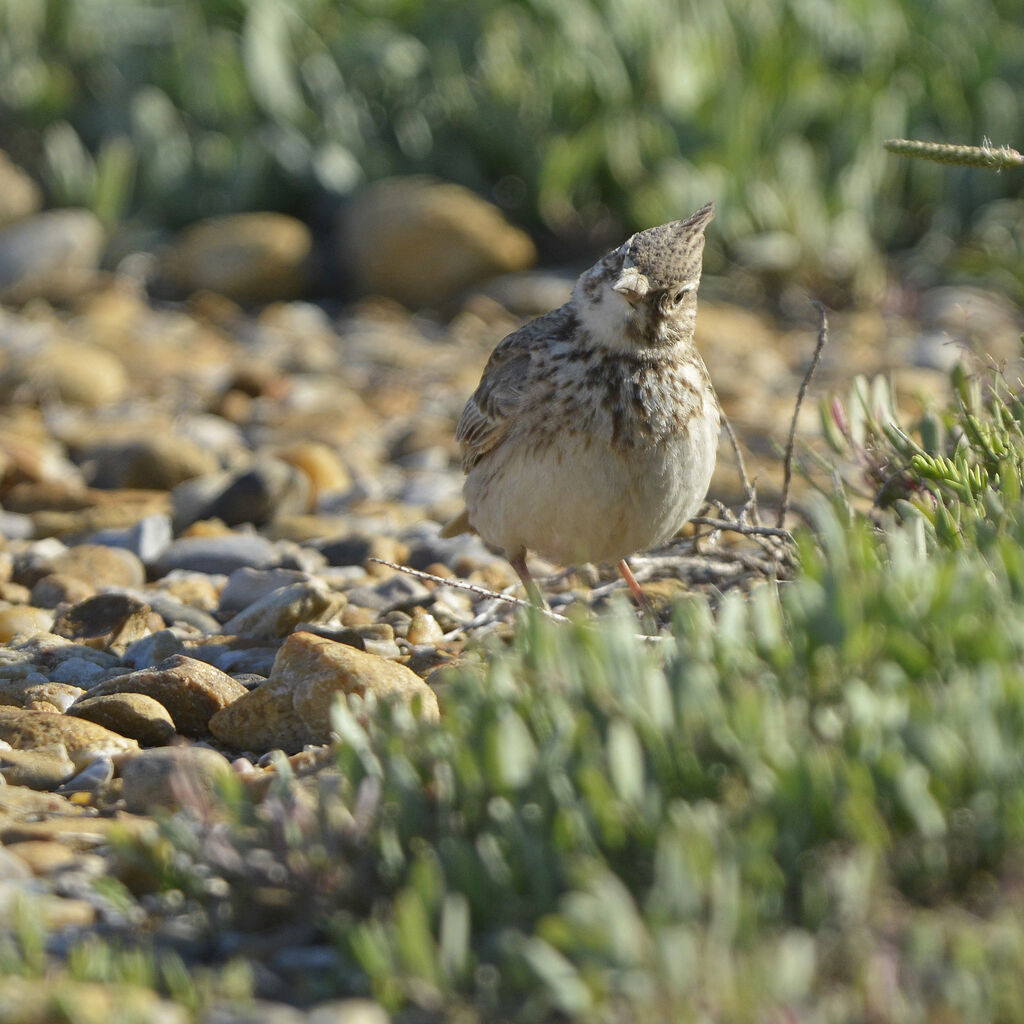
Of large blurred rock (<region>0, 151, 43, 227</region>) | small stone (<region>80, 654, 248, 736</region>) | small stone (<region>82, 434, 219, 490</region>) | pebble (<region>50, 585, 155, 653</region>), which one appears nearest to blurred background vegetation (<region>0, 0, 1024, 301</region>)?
large blurred rock (<region>0, 151, 43, 227</region>)

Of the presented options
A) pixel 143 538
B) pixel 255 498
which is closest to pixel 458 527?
pixel 255 498

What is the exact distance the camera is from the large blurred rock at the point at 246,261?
379 inches

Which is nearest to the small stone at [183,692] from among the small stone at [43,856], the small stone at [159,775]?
the small stone at [159,775]

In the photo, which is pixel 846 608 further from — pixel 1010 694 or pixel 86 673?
pixel 86 673

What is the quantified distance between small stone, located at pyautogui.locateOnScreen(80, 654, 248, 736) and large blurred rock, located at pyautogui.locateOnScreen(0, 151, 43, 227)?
22.6 feet

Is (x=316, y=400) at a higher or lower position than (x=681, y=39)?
lower

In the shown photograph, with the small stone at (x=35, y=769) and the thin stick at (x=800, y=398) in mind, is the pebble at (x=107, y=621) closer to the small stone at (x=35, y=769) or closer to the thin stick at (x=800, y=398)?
the small stone at (x=35, y=769)

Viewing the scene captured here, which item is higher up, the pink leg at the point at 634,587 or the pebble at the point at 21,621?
the pink leg at the point at 634,587

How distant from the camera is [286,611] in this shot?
4594mm

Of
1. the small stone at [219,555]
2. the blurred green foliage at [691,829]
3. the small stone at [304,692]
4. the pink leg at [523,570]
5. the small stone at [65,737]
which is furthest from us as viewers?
the small stone at [219,555]

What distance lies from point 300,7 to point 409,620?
7.24 m

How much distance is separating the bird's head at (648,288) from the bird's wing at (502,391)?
0.69ft

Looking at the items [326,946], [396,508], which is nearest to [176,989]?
[326,946]

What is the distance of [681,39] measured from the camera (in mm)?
10039
